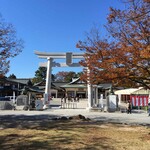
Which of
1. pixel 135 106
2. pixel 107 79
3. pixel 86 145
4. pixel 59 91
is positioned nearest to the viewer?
pixel 86 145

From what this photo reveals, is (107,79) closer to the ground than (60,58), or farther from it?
closer to the ground

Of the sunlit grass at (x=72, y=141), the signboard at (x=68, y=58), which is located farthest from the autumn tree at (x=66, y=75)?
the sunlit grass at (x=72, y=141)

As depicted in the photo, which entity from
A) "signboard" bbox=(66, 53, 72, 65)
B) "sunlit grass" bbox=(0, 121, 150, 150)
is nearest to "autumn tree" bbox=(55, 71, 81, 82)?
"signboard" bbox=(66, 53, 72, 65)

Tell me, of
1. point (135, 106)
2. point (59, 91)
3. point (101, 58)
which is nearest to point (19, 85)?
point (59, 91)

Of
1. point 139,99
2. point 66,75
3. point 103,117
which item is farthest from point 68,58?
point 66,75

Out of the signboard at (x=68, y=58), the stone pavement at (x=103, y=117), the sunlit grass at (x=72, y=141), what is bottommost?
the sunlit grass at (x=72, y=141)

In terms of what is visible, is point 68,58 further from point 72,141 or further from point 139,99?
point 72,141

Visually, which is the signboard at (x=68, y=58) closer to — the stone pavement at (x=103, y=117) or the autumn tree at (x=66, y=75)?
the stone pavement at (x=103, y=117)

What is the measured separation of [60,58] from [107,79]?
19.1m

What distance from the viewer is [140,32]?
32.7 ft

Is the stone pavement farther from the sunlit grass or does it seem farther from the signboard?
the signboard

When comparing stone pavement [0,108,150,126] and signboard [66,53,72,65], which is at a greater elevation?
signboard [66,53,72,65]

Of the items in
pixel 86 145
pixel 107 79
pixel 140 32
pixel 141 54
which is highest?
pixel 140 32

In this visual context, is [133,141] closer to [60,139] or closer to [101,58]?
[60,139]
